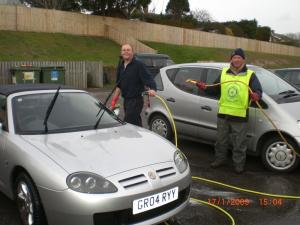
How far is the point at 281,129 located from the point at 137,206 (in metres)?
3.16

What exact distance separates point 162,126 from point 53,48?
22.3m

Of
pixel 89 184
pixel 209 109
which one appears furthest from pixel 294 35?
pixel 89 184

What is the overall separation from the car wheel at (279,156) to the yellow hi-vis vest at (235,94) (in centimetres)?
65

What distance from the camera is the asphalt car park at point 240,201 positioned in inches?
175

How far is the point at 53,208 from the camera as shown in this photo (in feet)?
11.8

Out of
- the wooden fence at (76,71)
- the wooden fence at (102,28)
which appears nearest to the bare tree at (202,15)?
the wooden fence at (102,28)

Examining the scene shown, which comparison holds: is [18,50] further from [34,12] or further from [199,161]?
[199,161]

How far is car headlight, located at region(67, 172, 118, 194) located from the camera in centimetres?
353

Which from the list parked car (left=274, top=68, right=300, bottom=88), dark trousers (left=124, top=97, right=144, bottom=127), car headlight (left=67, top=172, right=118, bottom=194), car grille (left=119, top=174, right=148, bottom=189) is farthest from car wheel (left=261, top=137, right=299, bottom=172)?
parked car (left=274, top=68, right=300, bottom=88)

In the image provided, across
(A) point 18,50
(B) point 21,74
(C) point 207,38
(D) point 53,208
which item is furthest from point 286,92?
(C) point 207,38

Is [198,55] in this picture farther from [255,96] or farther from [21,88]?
[21,88]

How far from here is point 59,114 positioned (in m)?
4.80

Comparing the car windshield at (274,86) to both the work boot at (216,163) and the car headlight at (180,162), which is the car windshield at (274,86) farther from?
the car headlight at (180,162)

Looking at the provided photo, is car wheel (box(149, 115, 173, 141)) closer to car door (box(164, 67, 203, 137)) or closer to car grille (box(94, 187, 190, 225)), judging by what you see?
car door (box(164, 67, 203, 137))
